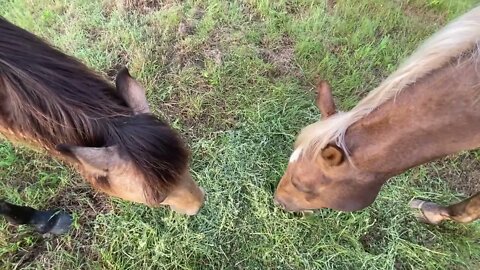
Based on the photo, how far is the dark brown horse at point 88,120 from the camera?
5.28 ft

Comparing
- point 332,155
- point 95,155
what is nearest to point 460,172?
point 332,155

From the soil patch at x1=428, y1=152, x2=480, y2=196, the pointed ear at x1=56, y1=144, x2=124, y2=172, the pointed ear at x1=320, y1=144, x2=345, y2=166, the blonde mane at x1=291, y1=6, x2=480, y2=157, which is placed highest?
the pointed ear at x1=56, y1=144, x2=124, y2=172

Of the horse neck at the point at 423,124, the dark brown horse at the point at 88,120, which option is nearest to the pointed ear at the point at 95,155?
the dark brown horse at the point at 88,120

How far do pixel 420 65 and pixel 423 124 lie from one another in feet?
0.76

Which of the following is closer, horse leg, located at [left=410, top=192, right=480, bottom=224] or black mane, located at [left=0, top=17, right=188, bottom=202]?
black mane, located at [left=0, top=17, right=188, bottom=202]

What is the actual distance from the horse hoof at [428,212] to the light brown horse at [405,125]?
817mm

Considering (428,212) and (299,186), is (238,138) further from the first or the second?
(428,212)

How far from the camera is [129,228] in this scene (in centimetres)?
258

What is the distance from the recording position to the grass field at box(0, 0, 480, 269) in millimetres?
2562

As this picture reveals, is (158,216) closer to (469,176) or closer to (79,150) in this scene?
(79,150)

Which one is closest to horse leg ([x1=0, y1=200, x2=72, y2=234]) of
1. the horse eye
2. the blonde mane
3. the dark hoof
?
the dark hoof

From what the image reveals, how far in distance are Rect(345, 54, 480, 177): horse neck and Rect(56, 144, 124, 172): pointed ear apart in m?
0.90

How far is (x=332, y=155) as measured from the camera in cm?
182

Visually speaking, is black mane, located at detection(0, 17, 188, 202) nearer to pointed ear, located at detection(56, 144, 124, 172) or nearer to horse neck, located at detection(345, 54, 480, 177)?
pointed ear, located at detection(56, 144, 124, 172)
